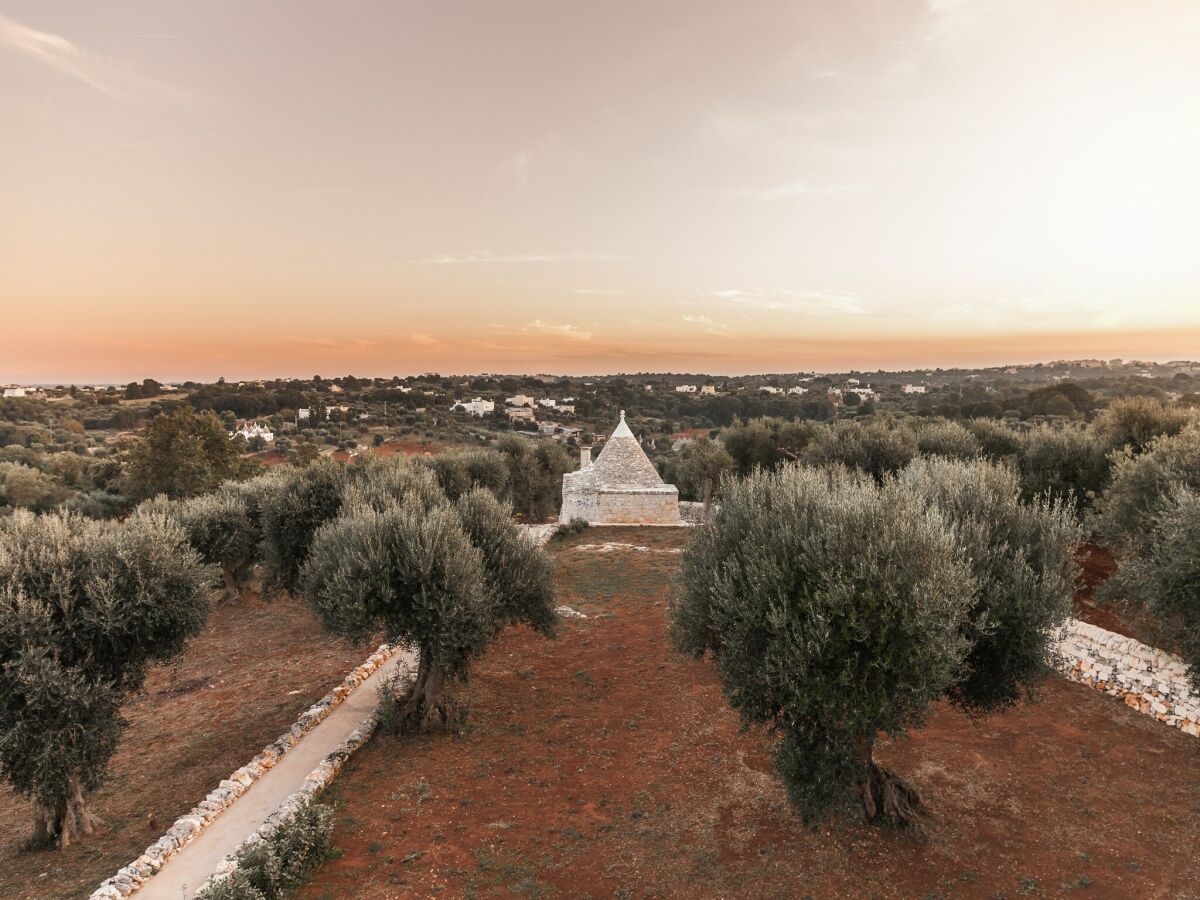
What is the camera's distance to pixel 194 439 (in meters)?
34.7

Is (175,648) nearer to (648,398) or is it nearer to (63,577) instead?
(63,577)

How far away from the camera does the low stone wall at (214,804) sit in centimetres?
802

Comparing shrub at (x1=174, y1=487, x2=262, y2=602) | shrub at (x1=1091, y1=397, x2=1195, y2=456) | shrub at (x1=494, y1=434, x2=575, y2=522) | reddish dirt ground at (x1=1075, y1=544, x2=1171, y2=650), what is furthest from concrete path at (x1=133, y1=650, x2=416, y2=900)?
shrub at (x1=1091, y1=397, x2=1195, y2=456)

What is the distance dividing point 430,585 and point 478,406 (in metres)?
97.3

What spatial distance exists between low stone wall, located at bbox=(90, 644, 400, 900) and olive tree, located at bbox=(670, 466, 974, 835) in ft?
26.7

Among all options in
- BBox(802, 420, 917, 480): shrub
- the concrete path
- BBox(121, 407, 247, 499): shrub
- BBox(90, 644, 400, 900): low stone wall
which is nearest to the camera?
BBox(90, 644, 400, 900): low stone wall

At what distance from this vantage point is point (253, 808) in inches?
389

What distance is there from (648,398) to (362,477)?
10790cm

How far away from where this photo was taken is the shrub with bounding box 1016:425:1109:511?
65.5 ft

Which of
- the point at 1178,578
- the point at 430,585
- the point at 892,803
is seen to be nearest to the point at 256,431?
the point at 430,585

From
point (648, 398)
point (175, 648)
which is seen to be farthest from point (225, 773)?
point (648, 398)

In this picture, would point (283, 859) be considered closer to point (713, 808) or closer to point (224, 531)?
point (713, 808)

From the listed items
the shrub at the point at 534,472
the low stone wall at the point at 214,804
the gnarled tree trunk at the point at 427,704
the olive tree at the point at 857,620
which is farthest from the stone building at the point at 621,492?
the olive tree at the point at 857,620

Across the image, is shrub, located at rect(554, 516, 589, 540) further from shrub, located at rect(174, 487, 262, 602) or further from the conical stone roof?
shrub, located at rect(174, 487, 262, 602)
